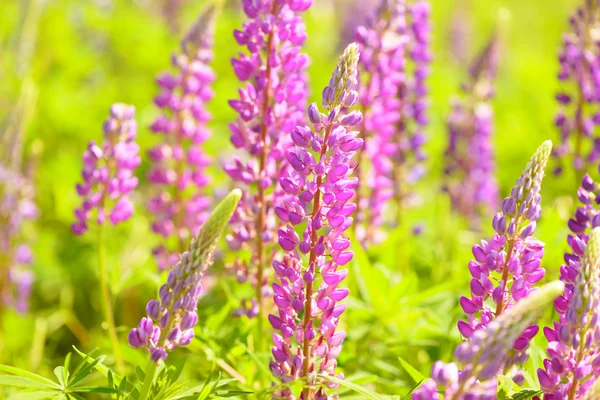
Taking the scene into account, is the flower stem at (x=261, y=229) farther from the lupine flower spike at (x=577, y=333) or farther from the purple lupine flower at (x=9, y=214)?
the purple lupine flower at (x=9, y=214)

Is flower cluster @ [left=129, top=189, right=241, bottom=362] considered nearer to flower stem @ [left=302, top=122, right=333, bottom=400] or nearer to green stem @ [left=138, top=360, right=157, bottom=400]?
green stem @ [left=138, top=360, right=157, bottom=400]

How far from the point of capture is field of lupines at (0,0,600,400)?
172 cm

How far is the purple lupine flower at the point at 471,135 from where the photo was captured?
3961 mm

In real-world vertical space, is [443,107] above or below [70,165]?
above

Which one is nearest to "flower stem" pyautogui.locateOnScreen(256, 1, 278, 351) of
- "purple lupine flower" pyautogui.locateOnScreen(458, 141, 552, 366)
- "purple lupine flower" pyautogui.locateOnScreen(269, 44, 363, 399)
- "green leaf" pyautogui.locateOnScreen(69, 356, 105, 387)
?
"purple lupine flower" pyautogui.locateOnScreen(269, 44, 363, 399)

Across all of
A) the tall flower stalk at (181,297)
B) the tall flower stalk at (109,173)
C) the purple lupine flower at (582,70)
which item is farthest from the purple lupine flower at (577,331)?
the tall flower stalk at (109,173)

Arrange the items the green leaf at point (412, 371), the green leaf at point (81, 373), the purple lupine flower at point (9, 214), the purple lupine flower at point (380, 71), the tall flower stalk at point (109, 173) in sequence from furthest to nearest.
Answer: the purple lupine flower at point (9, 214) → the purple lupine flower at point (380, 71) → the tall flower stalk at point (109, 173) → the green leaf at point (412, 371) → the green leaf at point (81, 373)

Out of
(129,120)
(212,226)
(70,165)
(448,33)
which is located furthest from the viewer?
(448,33)

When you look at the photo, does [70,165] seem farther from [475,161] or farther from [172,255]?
[475,161]

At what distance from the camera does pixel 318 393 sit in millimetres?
1892

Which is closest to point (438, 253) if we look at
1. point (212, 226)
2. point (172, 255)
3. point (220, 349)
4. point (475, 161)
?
point (475, 161)

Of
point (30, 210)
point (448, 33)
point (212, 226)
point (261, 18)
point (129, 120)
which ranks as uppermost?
point (448, 33)

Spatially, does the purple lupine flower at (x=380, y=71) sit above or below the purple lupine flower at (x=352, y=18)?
below

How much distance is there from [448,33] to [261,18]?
6.92m
